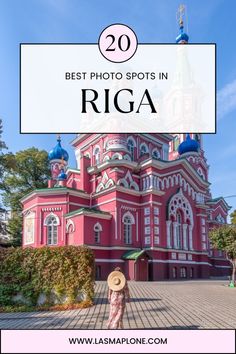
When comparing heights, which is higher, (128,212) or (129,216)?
(128,212)

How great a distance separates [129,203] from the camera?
30172 millimetres

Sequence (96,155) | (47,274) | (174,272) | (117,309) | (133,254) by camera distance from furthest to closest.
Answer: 1. (96,155)
2. (174,272)
3. (133,254)
4. (47,274)
5. (117,309)

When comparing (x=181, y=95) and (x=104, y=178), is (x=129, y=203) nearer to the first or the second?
(x=104, y=178)

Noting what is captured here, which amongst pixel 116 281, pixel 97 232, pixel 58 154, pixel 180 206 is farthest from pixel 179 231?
pixel 116 281

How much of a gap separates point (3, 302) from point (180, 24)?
45398mm

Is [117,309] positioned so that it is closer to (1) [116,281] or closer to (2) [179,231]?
(1) [116,281]

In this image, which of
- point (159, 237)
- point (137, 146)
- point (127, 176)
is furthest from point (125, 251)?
point (137, 146)

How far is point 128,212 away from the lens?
98.6 ft

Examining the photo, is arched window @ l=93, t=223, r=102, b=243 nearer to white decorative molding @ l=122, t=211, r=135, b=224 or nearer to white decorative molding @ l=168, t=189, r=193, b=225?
white decorative molding @ l=122, t=211, r=135, b=224

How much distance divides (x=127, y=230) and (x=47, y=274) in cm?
1701

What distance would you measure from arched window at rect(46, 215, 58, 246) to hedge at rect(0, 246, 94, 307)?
650 inches

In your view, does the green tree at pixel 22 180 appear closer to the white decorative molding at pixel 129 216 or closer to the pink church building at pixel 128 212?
the pink church building at pixel 128 212

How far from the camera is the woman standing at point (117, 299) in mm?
8195

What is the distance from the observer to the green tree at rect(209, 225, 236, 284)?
23797 mm
